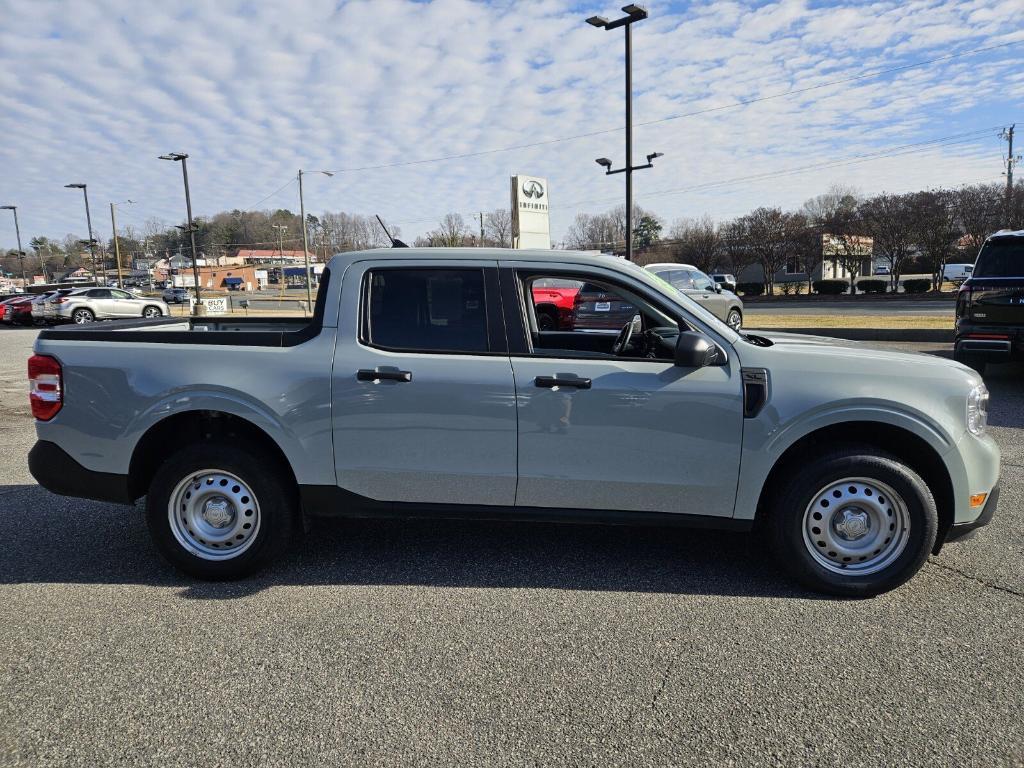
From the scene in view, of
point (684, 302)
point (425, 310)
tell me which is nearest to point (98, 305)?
point (425, 310)

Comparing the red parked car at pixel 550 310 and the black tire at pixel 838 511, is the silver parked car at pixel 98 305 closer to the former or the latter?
the red parked car at pixel 550 310

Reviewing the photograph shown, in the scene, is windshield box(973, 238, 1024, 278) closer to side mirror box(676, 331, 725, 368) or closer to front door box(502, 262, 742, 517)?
front door box(502, 262, 742, 517)

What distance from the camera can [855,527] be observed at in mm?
3727

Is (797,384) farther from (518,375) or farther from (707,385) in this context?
(518,375)

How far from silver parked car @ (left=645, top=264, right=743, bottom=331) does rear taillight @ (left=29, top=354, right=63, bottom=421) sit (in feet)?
48.5

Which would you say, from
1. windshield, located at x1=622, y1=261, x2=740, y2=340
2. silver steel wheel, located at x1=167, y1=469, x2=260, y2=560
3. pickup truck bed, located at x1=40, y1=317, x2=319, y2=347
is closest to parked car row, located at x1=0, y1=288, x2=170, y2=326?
pickup truck bed, located at x1=40, y1=317, x2=319, y2=347

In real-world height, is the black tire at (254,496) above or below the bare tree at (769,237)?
below

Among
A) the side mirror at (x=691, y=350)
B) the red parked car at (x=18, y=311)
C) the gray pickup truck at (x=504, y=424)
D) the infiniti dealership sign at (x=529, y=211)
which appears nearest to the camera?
the side mirror at (x=691, y=350)

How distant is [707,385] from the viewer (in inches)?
144

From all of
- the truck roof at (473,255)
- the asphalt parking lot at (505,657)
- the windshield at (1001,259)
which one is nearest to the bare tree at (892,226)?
the windshield at (1001,259)

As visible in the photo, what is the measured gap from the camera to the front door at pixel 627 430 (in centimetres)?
367

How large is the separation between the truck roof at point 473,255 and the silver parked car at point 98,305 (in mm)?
28290

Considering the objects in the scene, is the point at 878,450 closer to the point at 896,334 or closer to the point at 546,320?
the point at 546,320

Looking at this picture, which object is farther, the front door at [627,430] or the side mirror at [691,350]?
the front door at [627,430]
